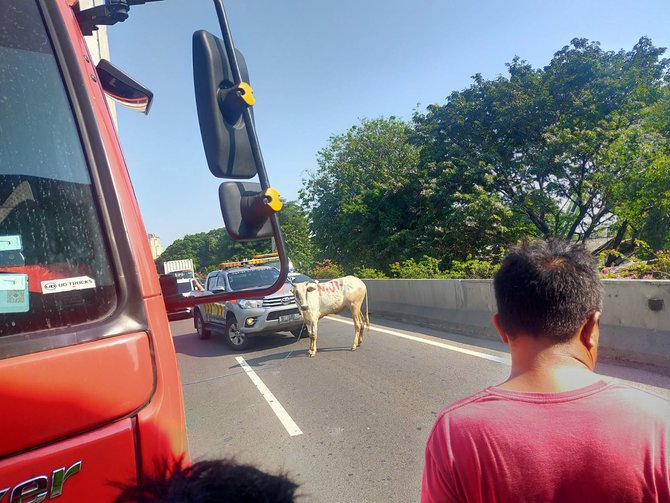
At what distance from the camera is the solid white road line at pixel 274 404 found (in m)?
4.92

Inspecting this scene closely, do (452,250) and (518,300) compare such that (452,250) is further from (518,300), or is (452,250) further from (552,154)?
(518,300)

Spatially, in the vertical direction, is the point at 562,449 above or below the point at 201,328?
above

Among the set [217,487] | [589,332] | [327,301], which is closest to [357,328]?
[327,301]

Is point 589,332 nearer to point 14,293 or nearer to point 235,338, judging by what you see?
point 14,293

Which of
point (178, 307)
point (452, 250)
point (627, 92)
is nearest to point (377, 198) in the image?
point (452, 250)

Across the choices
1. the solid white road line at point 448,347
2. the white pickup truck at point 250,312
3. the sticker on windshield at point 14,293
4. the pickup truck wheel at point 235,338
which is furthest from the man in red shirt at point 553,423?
the pickup truck wheel at point 235,338

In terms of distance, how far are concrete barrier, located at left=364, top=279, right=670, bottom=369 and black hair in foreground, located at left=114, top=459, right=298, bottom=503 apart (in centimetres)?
351

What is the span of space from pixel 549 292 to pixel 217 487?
1037 mm

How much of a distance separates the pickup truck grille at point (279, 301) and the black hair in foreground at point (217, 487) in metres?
8.42

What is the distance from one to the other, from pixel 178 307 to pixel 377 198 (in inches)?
739

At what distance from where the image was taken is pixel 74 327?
1.34 m

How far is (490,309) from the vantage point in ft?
28.3

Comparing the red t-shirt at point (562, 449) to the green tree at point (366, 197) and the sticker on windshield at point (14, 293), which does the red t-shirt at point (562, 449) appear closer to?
the sticker on windshield at point (14, 293)

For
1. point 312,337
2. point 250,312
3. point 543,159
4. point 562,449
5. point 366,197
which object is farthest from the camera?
point 366,197
